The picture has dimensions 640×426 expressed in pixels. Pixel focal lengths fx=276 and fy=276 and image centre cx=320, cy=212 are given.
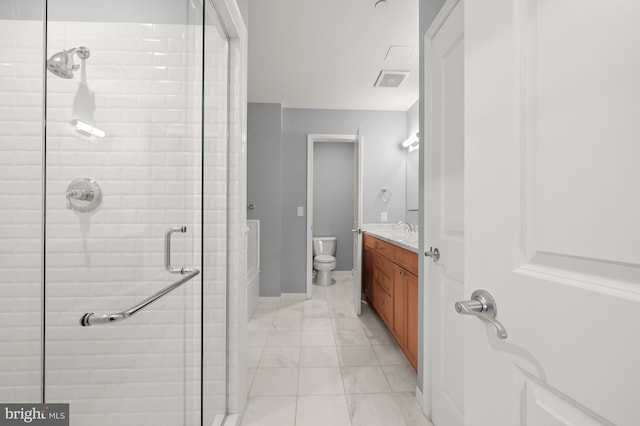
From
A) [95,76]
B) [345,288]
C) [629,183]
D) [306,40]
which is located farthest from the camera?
[345,288]

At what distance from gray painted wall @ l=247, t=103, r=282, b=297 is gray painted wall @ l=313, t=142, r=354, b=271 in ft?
5.68

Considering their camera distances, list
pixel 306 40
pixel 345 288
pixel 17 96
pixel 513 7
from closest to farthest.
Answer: pixel 513 7 → pixel 17 96 → pixel 306 40 → pixel 345 288

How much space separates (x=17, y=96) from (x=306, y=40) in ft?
6.83

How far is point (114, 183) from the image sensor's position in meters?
0.92

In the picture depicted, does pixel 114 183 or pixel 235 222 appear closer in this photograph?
pixel 114 183

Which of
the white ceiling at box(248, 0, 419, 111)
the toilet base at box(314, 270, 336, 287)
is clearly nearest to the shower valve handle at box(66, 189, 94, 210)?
the white ceiling at box(248, 0, 419, 111)

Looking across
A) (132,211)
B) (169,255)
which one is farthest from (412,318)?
(132,211)

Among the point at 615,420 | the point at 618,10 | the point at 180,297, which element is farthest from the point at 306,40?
the point at 615,420

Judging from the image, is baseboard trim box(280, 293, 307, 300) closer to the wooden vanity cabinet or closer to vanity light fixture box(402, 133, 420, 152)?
the wooden vanity cabinet

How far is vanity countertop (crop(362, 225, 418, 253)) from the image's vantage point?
6.23 ft

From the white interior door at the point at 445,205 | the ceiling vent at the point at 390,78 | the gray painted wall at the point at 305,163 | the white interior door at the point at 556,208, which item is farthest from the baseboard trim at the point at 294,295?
the white interior door at the point at 556,208

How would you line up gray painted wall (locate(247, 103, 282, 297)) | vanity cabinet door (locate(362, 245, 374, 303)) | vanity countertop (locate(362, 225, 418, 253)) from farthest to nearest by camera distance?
1. gray painted wall (locate(247, 103, 282, 297))
2. vanity cabinet door (locate(362, 245, 374, 303))
3. vanity countertop (locate(362, 225, 418, 253))

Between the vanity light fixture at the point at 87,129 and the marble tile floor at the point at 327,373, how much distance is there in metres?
1.48

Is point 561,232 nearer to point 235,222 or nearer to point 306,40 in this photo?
point 235,222
